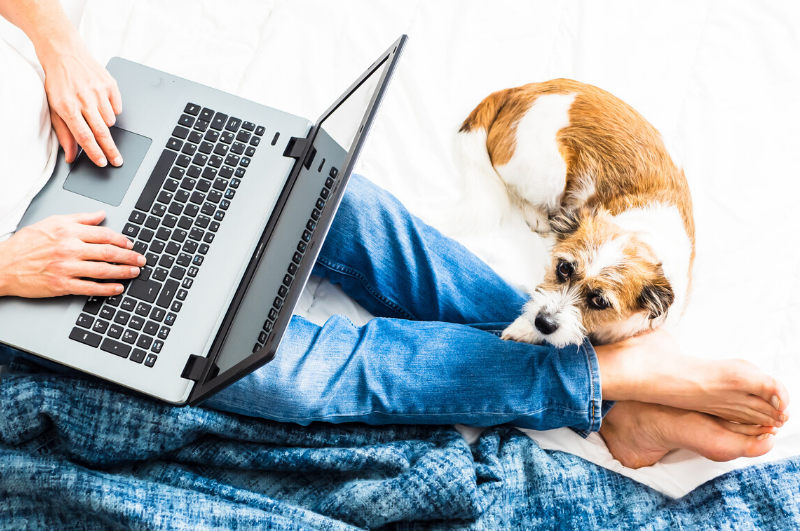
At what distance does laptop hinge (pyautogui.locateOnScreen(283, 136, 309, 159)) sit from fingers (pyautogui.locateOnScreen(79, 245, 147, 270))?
367 millimetres

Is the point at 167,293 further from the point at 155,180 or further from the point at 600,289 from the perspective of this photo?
the point at 600,289

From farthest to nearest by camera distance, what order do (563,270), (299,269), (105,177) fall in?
(563,270)
(105,177)
(299,269)

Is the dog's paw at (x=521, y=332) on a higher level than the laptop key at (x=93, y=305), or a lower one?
higher

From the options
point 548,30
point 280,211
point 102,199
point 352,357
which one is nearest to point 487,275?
point 352,357

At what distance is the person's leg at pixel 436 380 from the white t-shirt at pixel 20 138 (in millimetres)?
551

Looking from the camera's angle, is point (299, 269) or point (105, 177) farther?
point (105, 177)

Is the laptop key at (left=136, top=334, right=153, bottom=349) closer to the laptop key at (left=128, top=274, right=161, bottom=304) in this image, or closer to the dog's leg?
the laptop key at (left=128, top=274, right=161, bottom=304)

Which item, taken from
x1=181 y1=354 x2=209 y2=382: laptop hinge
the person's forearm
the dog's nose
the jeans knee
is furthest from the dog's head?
the person's forearm

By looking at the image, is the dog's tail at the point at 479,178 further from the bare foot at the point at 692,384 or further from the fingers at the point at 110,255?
the fingers at the point at 110,255

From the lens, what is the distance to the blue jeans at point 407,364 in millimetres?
1104

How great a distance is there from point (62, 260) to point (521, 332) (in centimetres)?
95

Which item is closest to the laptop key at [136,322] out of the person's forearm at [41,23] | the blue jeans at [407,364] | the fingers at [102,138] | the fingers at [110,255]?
the fingers at [110,255]

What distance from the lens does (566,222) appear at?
1.24 metres

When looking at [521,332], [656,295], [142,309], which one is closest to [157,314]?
[142,309]
